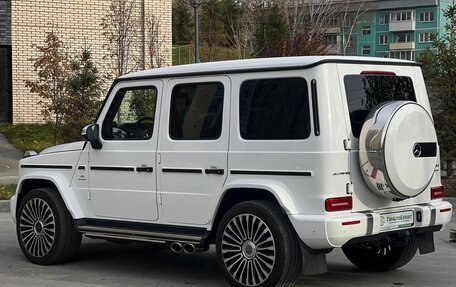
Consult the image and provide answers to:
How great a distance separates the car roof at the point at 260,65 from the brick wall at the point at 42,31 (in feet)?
49.8

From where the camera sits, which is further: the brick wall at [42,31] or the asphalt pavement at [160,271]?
the brick wall at [42,31]

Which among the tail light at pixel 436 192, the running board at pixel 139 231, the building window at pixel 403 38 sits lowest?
the running board at pixel 139 231

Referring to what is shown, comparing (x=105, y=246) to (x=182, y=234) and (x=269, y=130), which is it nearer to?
(x=182, y=234)

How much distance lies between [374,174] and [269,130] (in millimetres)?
1003

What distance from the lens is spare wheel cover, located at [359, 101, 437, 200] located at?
6207mm

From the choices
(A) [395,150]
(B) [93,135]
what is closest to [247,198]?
(A) [395,150]

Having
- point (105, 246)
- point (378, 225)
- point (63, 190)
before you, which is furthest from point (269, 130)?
point (105, 246)

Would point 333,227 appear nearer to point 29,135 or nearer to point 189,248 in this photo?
point 189,248

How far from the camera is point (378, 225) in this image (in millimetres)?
6418

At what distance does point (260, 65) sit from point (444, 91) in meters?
8.37

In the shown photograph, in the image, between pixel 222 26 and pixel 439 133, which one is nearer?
pixel 439 133

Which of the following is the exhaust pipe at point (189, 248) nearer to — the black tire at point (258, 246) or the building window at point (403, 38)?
the black tire at point (258, 246)

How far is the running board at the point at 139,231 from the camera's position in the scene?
695 cm

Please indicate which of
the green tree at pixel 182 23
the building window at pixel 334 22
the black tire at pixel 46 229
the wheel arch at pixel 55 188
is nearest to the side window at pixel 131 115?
the wheel arch at pixel 55 188
